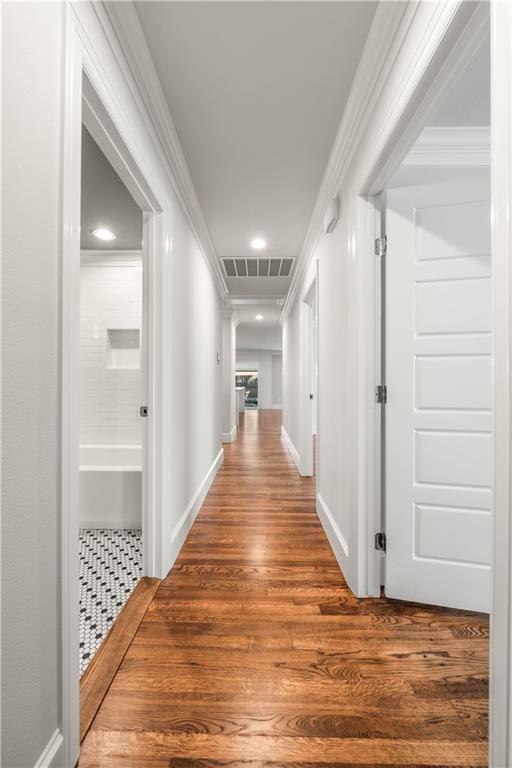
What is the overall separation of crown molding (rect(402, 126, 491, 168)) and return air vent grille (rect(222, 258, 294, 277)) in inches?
86.9

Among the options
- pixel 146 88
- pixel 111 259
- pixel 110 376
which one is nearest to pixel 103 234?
pixel 111 259

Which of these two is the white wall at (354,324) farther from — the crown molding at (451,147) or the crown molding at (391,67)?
the crown molding at (451,147)

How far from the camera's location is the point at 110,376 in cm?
324

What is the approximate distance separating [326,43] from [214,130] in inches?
29.8

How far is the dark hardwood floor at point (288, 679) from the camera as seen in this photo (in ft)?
3.55

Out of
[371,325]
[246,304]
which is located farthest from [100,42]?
[246,304]

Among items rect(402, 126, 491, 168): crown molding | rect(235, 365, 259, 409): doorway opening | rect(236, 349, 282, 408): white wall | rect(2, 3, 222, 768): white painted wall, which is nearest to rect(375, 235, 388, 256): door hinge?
rect(402, 126, 491, 168): crown molding

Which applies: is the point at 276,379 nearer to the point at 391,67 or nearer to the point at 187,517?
the point at 187,517

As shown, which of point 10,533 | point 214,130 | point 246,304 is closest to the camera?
point 10,533

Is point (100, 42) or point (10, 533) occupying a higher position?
point (100, 42)

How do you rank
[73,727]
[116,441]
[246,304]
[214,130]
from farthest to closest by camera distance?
[246,304] < [116,441] < [214,130] < [73,727]

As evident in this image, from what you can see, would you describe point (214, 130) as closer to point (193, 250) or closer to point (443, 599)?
point (193, 250)

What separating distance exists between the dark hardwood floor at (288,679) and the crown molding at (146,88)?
2365 millimetres

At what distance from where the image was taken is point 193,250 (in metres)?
2.97
